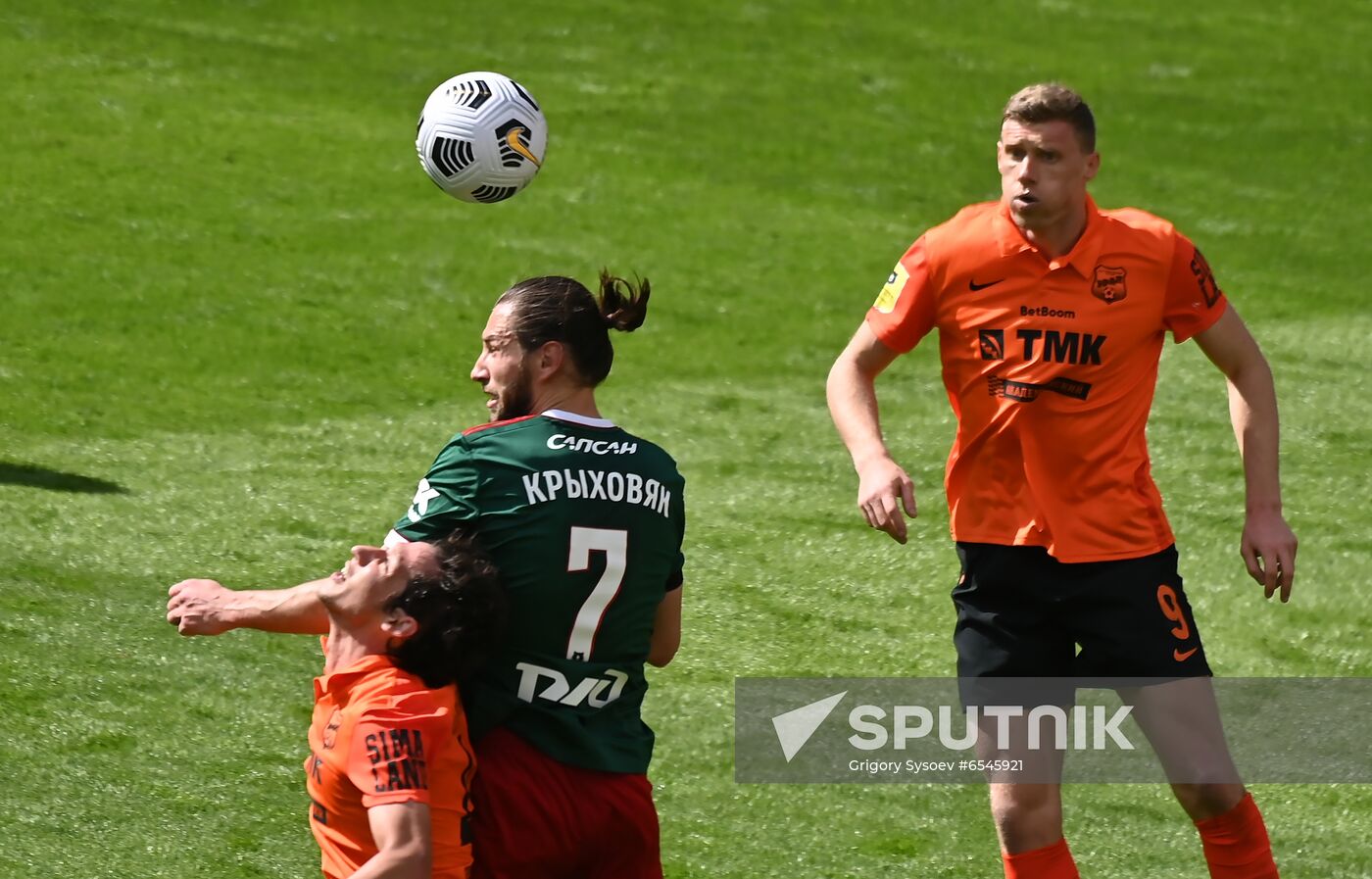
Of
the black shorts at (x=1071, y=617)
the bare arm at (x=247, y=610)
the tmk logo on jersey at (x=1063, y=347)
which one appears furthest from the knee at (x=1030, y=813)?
the bare arm at (x=247, y=610)

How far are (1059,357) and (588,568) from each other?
1.51m

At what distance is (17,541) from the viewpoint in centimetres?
779

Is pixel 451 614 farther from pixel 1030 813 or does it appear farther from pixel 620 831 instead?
pixel 1030 813

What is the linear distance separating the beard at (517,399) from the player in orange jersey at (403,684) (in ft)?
1.21

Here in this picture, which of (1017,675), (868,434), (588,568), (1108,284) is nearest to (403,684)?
(588,568)

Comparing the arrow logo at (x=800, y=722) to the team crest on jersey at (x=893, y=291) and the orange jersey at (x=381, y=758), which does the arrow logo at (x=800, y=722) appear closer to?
the team crest on jersey at (x=893, y=291)

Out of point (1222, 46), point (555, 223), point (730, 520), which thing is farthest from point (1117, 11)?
point (730, 520)

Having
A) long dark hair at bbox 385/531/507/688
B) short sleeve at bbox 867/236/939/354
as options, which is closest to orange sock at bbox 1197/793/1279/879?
short sleeve at bbox 867/236/939/354

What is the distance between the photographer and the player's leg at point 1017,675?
4.53 metres

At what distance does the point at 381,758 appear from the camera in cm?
336

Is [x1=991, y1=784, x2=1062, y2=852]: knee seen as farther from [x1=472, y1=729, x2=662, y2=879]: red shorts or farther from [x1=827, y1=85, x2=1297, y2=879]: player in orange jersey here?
[x1=472, y1=729, x2=662, y2=879]: red shorts

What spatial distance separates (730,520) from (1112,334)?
4434 millimetres

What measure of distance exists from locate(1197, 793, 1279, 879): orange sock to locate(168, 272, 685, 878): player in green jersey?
1557 mm

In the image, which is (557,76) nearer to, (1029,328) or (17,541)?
(17,541)
